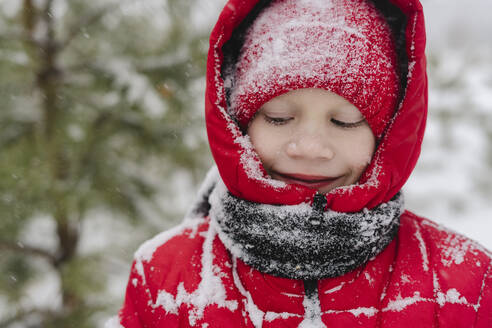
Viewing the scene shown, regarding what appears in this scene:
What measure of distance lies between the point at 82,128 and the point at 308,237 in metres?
2.49

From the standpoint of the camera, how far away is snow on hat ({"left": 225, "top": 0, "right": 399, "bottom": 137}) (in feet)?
3.65

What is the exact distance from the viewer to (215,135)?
4.02 ft

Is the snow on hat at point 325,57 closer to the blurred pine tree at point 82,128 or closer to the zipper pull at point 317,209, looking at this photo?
the zipper pull at point 317,209

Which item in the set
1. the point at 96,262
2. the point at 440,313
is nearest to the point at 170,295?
the point at 440,313

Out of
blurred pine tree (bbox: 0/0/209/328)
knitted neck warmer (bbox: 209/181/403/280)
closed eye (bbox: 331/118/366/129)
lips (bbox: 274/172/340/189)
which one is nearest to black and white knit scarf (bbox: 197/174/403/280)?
knitted neck warmer (bbox: 209/181/403/280)

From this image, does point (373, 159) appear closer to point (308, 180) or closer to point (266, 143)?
point (308, 180)

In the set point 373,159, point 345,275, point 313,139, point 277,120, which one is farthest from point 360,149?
point 345,275

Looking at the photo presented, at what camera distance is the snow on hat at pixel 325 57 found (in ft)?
3.65

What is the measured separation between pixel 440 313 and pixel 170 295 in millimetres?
850

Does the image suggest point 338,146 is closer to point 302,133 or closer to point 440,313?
point 302,133

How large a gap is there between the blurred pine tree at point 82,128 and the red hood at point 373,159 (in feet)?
3.81

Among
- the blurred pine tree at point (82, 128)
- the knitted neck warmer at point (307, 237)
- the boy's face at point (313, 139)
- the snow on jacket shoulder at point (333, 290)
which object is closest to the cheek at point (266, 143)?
the boy's face at point (313, 139)

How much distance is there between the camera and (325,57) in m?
1.13

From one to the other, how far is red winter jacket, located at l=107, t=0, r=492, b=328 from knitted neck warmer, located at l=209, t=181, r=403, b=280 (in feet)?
0.12
